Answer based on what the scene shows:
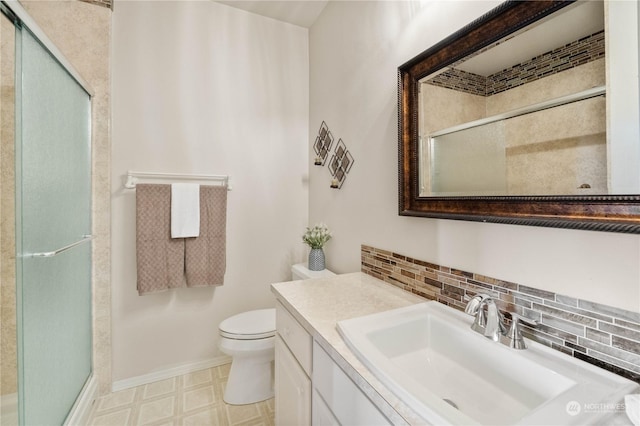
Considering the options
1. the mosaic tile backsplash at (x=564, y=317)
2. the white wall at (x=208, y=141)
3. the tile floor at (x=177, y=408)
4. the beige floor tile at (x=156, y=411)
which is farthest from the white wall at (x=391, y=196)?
the beige floor tile at (x=156, y=411)

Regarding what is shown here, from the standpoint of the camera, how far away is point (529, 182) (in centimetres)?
86

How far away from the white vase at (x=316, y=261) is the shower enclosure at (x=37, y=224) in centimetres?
128

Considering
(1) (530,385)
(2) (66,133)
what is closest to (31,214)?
(2) (66,133)

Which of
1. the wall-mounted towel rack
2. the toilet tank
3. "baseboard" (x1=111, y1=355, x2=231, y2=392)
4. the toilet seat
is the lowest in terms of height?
"baseboard" (x1=111, y1=355, x2=231, y2=392)

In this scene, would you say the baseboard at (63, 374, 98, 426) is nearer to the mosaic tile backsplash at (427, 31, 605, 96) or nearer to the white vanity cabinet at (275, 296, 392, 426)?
the white vanity cabinet at (275, 296, 392, 426)

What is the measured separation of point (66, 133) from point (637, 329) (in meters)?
2.22

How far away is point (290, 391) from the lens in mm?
1167

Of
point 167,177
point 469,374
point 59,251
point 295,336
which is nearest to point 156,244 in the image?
point 167,177

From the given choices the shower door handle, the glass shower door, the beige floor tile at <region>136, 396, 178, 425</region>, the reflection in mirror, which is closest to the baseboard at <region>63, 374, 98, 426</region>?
the glass shower door

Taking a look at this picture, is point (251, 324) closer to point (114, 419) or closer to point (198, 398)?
point (198, 398)

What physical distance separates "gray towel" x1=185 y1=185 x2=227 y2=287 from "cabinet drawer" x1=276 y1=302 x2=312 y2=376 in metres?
0.89

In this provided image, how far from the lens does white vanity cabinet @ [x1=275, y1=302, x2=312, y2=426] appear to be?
40.6 inches

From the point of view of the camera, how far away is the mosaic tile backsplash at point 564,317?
0.67 m

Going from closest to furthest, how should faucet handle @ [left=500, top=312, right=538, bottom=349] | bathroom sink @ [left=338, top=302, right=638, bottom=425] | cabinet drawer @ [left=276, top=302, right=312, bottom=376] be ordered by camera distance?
bathroom sink @ [left=338, top=302, right=638, bottom=425] → faucet handle @ [left=500, top=312, right=538, bottom=349] → cabinet drawer @ [left=276, top=302, right=312, bottom=376]
